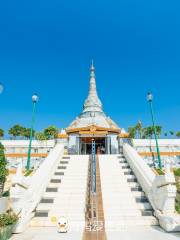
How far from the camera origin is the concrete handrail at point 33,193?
7.67m

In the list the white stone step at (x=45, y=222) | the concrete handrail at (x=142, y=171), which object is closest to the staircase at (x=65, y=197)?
the white stone step at (x=45, y=222)

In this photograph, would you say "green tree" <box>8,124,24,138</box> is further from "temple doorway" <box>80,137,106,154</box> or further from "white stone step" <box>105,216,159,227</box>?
"white stone step" <box>105,216,159,227</box>

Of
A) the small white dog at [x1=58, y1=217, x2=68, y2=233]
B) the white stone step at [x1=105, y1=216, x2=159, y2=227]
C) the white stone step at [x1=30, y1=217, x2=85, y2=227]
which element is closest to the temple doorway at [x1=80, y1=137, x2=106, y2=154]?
the white stone step at [x1=30, y1=217, x2=85, y2=227]

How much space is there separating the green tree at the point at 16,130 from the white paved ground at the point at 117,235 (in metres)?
60.7

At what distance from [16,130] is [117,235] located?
207 feet

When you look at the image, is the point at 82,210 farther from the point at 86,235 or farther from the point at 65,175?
the point at 65,175

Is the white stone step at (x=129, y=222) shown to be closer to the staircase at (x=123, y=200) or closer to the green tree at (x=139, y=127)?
the staircase at (x=123, y=200)

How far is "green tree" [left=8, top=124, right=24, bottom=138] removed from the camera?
65.5m

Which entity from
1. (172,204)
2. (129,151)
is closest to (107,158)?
(129,151)

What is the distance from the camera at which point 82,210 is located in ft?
30.0

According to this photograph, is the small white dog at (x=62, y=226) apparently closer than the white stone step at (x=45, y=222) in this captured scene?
Yes

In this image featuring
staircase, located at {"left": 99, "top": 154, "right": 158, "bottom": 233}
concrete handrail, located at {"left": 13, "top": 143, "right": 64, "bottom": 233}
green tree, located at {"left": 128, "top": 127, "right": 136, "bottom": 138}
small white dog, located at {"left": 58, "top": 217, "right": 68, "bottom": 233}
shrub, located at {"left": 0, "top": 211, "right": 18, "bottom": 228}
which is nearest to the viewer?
shrub, located at {"left": 0, "top": 211, "right": 18, "bottom": 228}

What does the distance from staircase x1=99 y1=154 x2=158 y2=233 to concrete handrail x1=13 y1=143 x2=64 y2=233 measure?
2890 mm

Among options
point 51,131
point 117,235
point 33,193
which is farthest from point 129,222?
point 51,131
